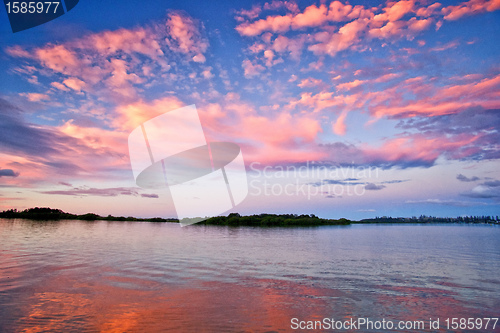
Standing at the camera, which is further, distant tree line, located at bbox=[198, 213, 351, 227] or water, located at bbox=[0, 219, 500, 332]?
distant tree line, located at bbox=[198, 213, 351, 227]

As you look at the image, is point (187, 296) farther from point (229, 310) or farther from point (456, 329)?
point (456, 329)

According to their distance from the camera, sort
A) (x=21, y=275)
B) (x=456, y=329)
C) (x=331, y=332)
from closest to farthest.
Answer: (x=331, y=332) → (x=456, y=329) → (x=21, y=275)

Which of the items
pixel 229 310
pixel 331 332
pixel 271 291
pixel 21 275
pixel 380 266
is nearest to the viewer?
pixel 331 332

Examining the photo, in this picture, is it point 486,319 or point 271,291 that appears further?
point 271,291

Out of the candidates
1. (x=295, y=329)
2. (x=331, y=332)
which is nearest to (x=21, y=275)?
(x=295, y=329)

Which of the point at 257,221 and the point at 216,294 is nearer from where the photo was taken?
the point at 216,294

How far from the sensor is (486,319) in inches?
403

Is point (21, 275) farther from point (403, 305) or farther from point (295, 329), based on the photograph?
point (403, 305)

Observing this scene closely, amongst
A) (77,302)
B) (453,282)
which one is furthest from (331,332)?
(453,282)

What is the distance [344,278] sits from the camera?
1620 centimetres

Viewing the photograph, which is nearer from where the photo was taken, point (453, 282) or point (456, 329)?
point (456, 329)

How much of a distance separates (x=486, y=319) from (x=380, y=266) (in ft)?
36.7

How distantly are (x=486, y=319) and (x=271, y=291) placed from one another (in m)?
8.72

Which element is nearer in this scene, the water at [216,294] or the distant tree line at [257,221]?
the water at [216,294]
